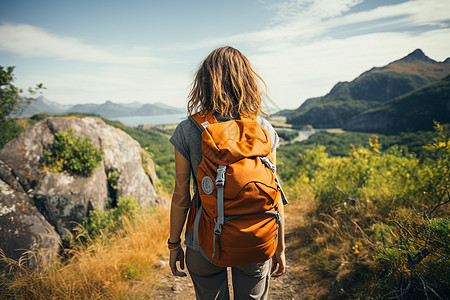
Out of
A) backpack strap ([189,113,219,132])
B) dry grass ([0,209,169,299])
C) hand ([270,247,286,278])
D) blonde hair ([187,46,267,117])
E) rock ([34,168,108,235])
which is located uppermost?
blonde hair ([187,46,267,117])

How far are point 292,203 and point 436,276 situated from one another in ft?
13.2

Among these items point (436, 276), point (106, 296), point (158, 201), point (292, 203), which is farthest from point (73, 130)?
point (436, 276)

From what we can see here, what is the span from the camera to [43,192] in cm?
373

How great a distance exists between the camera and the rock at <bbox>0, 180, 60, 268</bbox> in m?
3.10

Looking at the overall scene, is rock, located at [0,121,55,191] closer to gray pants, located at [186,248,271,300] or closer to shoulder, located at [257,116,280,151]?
gray pants, located at [186,248,271,300]

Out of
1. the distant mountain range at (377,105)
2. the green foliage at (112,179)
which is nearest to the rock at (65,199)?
the green foliage at (112,179)

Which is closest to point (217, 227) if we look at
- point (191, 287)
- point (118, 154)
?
point (191, 287)

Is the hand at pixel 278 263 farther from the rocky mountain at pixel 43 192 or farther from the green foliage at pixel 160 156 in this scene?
the rocky mountain at pixel 43 192

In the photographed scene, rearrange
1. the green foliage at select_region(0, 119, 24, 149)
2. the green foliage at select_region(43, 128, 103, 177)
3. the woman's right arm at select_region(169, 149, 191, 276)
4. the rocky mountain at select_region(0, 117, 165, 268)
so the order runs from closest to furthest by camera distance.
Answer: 1. the woman's right arm at select_region(169, 149, 191, 276)
2. the rocky mountain at select_region(0, 117, 165, 268)
3. the green foliage at select_region(43, 128, 103, 177)
4. the green foliage at select_region(0, 119, 24, 149)

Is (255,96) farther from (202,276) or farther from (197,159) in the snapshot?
(202,276)

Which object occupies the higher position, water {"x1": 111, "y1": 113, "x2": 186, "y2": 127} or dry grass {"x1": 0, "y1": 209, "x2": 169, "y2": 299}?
water {"x1": 111, "y1": 113, "x2": 186, "y2": 127}

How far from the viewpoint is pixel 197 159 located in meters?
1.24

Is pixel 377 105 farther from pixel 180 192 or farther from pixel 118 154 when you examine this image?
pixel 180 192

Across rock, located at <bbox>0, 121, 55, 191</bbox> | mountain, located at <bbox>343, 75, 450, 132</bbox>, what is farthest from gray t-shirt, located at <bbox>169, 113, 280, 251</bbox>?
mountain, located at <bbox>343, 75, 450, 132</bbox>
